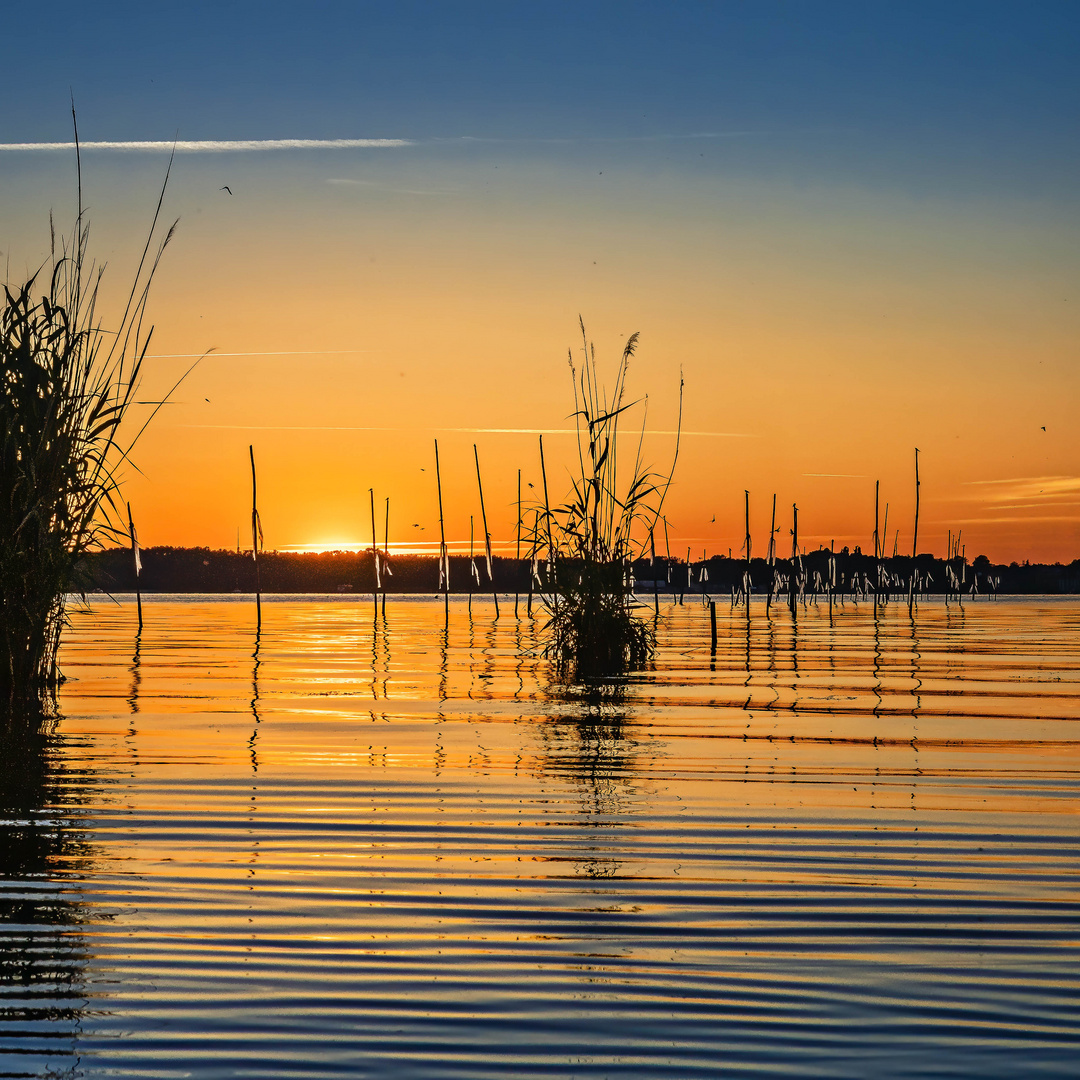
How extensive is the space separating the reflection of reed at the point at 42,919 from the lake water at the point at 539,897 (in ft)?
0.07

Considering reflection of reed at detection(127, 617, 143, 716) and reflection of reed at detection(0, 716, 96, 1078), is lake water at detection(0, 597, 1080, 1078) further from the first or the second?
reflection of reed at detection(127, 617, 143, 716)

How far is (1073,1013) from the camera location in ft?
14.5

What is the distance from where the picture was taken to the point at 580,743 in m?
12.3

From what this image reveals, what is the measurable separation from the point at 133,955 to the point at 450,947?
50.2 inches

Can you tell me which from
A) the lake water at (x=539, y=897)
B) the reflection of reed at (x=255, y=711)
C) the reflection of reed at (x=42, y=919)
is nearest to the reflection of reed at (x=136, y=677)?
the lake water at (x=539, y=897)

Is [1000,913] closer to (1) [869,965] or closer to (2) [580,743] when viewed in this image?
(1) [869,965]

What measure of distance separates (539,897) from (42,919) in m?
2.27

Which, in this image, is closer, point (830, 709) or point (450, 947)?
point (450, 947)

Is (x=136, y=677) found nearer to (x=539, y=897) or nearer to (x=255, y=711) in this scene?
(x=255, y=711)

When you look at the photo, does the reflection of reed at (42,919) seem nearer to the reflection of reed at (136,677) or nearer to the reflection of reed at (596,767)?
the reflection of reed at (596,767)

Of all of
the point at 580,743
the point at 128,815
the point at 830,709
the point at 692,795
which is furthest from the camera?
the point at 830,709

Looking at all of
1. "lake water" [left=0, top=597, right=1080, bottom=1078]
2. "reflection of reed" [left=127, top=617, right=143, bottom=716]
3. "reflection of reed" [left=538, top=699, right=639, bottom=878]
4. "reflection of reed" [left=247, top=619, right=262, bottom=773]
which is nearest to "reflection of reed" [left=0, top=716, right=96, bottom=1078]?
"lake water" [left=0, top=597, right=1080, bottom=1078]

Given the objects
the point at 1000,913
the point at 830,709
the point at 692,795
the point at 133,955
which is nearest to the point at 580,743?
the point at 692,795

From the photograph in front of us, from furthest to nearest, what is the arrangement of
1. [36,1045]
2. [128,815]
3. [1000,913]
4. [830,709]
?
1. [830,709]
2. [128,815]
3. [1000,913]
4. [36,1045]
